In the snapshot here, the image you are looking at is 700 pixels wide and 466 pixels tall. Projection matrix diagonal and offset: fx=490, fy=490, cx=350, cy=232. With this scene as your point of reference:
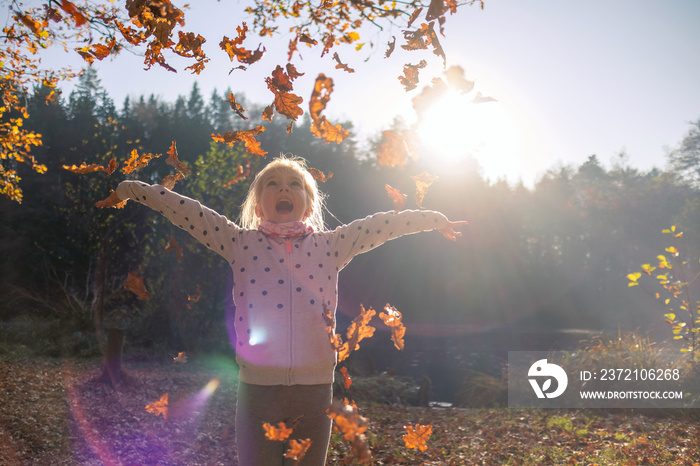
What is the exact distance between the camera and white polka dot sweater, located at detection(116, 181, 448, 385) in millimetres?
1847

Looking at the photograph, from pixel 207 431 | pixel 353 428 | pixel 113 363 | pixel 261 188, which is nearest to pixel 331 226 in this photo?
pixel 113 363

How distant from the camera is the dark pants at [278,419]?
180 cm

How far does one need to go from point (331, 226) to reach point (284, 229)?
14.1 meters

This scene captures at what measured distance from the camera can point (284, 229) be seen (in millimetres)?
2012

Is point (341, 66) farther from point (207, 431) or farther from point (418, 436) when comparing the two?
point (207, 431)

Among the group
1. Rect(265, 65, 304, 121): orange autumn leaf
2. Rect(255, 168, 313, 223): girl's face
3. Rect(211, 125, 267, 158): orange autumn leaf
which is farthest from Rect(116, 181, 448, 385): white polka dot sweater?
Rect(265, 65, 304, 121): orange autumn leaf

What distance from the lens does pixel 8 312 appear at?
11.4 meters

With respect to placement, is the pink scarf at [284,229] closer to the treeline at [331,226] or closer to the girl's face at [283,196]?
the girl's face at [283,196]

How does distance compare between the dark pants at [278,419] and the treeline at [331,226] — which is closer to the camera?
the dark pants at [278,419]

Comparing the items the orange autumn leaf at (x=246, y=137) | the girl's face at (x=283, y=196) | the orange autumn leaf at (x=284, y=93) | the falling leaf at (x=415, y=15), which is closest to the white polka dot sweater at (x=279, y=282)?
the girl's face at (x=283, y=196)

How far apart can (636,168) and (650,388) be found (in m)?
34.1

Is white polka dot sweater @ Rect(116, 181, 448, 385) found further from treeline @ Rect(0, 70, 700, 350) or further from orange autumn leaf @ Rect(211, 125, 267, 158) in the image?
treeline @ Rect(0, 70, 700, 350)

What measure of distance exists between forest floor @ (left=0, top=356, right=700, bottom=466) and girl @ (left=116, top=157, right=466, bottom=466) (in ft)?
9.75

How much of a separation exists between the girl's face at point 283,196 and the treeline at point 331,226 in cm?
613
